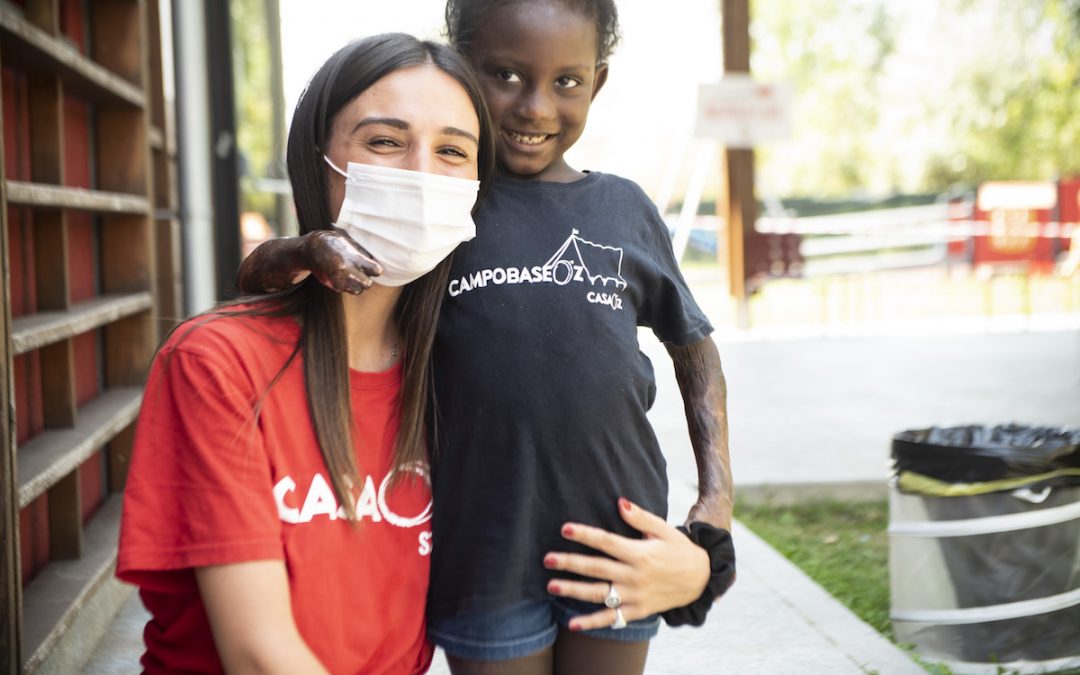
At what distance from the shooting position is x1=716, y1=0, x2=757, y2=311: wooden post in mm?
12234

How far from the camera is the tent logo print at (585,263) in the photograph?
192cm

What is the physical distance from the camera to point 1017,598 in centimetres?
373

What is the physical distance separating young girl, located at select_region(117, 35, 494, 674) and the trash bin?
7.72 feet

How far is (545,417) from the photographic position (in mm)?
1851

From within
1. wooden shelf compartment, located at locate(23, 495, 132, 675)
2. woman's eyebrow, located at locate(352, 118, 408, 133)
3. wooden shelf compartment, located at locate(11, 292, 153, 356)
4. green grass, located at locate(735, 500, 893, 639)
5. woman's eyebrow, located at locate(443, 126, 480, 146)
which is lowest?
green grass, located at locate(735, 500, 893, 639)

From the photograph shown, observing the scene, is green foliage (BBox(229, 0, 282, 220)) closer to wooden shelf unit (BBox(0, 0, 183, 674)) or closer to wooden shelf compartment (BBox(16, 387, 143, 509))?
wooden shelf unit (BBox(0, 0, 183, 674))

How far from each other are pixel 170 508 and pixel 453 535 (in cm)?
46

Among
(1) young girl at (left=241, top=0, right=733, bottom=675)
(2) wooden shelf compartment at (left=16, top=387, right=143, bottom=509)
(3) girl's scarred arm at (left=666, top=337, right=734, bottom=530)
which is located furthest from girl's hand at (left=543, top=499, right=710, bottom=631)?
(2) wooden shelf compartment at (left=16, top=387, right=143, bottom=509)

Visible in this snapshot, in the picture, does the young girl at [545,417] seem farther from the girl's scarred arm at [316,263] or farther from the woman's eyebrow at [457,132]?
the woman's eyebrow at [457,132]

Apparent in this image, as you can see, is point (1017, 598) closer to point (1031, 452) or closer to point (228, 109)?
point (1031, 452)

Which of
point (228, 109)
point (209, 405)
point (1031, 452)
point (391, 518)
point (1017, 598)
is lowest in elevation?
point (1017, 598)

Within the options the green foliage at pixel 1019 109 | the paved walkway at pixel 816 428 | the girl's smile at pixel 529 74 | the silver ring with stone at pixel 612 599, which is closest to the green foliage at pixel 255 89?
the paved walkway at pixel 816 428

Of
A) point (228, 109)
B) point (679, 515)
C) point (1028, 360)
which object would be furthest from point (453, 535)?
point (1028, 360)

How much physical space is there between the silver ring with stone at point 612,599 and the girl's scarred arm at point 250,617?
0.47 m
